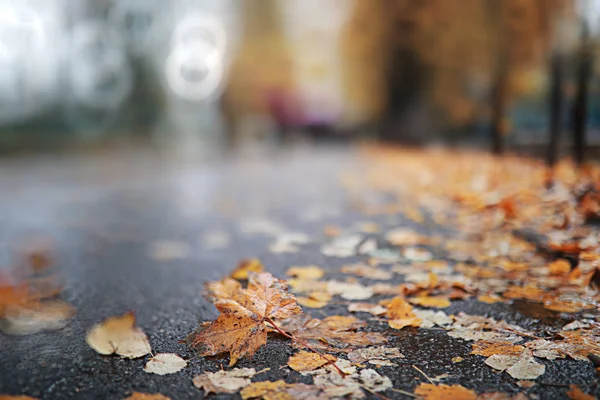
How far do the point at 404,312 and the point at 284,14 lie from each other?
91.6 ft

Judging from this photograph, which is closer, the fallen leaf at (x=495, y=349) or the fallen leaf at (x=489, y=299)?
the fallen leaf at (x=495, y=349)

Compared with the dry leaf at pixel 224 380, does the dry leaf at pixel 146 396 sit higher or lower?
higher

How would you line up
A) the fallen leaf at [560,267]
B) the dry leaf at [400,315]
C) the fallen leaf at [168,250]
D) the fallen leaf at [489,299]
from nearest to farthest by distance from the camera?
1. the dry leaf at [400,315]
2. the fallen leaf at [489,299]
3. the fallen leaf at [560,267]
4. the fallen leaf at [168,250]

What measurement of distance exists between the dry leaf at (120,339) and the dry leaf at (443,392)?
0.86m

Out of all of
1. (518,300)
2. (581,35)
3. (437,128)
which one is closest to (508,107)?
(581,35)

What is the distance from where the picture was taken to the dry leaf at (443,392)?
4.90ft

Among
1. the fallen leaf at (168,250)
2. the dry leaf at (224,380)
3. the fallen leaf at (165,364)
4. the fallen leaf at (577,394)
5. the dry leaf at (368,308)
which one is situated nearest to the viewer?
the fallen leaf at (577,394)

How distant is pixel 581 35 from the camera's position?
4.48 metres

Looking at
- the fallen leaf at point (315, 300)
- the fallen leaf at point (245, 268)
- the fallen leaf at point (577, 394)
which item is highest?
the fallen leaf at point (577, 394)

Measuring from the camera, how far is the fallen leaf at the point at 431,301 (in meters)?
2.28

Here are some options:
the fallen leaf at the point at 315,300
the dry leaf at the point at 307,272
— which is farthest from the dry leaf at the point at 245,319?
the dry leaf at the point at 307,272

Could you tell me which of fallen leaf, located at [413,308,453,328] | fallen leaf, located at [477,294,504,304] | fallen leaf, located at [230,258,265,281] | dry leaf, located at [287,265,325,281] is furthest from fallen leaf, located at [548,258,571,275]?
fallen leaf, located at [230,258,265,281]

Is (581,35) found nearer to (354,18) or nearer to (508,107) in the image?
(508,107)

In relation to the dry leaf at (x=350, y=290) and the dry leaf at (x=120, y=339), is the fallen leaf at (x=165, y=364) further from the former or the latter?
the dry leaf at (x=350, y=290)
